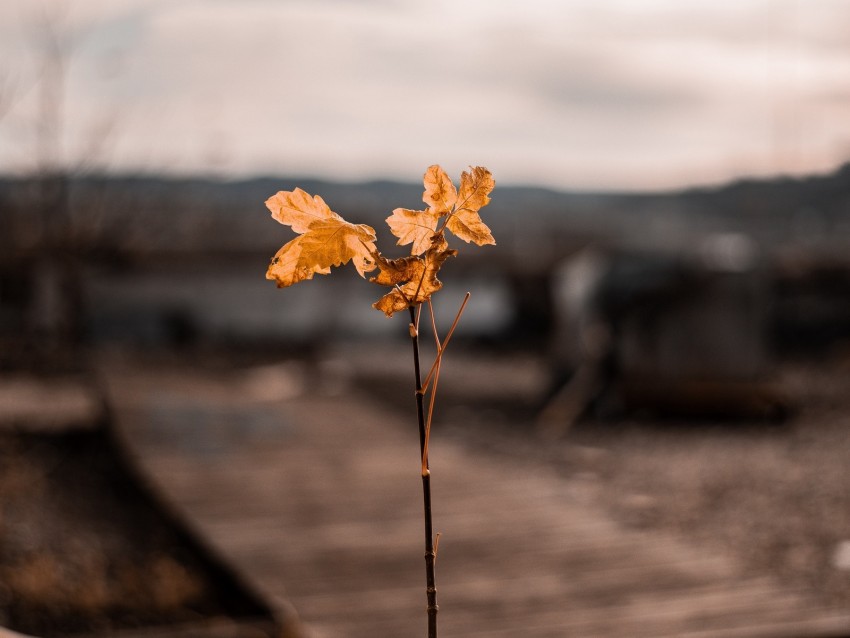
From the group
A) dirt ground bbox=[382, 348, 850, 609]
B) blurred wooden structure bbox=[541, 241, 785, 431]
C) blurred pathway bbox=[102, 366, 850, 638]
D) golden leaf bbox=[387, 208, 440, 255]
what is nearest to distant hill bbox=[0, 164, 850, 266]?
blurred wooden structure bbox=[541, 241, 785, 431]

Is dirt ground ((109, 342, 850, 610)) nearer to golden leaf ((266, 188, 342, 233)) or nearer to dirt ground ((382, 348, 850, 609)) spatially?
dirt ground ((382, 348, 850, 609))

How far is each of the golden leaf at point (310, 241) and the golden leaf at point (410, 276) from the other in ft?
0.07

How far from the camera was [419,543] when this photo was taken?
187 inches

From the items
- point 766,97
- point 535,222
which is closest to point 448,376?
point 766,97

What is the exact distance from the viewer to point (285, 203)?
0.65 meters

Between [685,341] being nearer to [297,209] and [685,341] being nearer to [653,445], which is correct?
[653,445]

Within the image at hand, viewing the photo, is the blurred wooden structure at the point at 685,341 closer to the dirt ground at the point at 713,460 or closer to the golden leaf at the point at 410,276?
the dirt ground at the point at 713,460

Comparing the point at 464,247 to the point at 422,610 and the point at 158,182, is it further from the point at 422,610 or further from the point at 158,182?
the point at 422,610

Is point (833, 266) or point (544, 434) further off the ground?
point (833, 266)

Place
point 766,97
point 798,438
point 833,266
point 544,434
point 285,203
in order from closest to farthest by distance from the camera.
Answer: point 285,203 < point 766,97 < point 798,438 < point 544,434 < point 833,266

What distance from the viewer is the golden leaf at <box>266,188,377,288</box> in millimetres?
650

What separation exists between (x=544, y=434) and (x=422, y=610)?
Result: 5110 millimetres

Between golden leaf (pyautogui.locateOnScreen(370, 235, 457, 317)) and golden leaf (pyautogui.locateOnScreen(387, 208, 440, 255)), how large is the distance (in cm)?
2

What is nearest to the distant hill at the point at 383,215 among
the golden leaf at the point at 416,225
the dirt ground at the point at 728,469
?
the golden leaf at the point at 416,225
